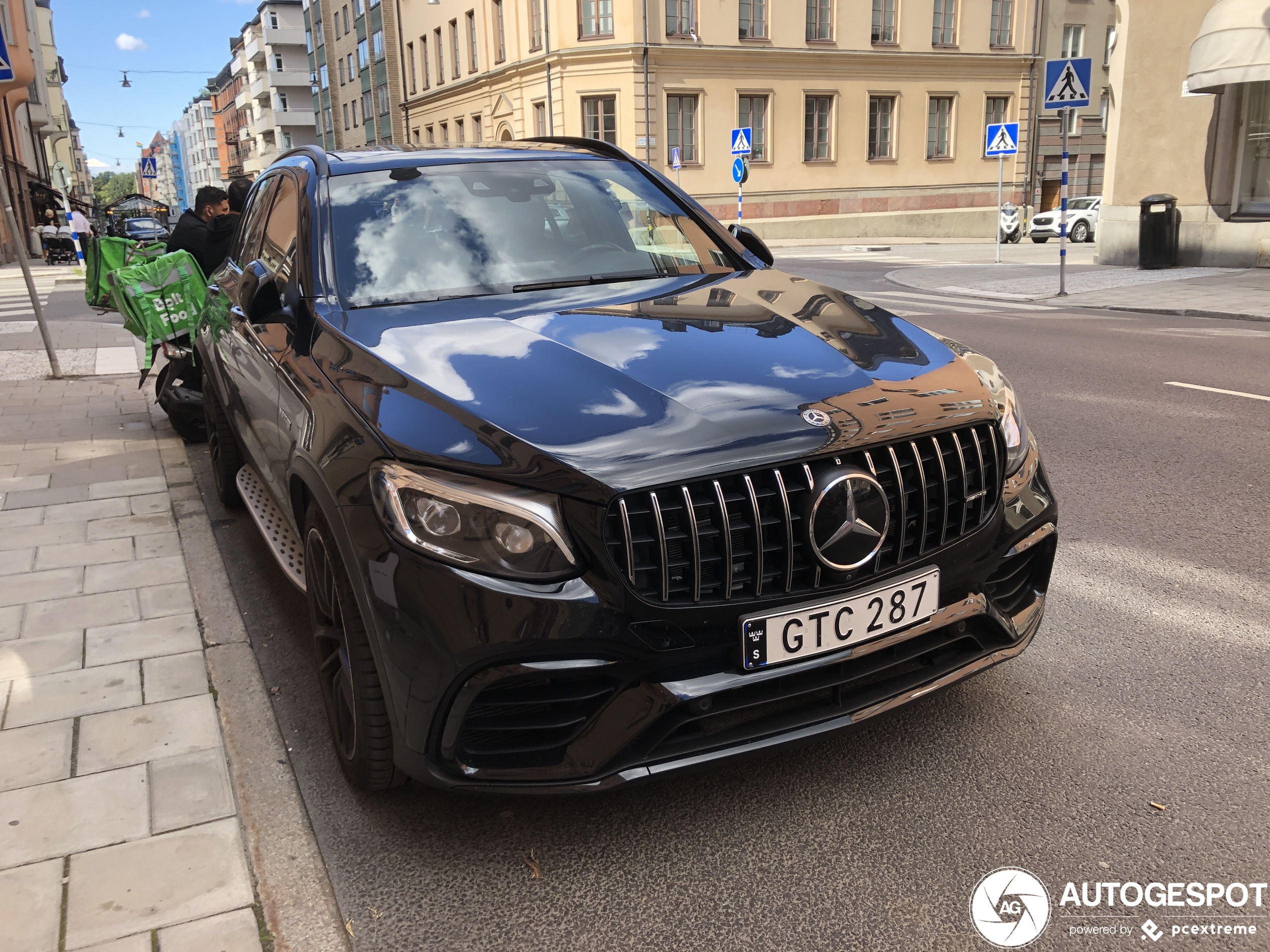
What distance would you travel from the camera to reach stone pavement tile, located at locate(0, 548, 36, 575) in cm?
437

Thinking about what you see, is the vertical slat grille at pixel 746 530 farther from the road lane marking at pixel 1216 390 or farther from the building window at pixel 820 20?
the building window at pixel 820 20

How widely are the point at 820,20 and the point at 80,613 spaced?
3862 centimetres

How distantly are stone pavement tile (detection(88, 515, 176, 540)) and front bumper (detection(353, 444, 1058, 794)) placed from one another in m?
3.13

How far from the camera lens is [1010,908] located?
7.32 feet

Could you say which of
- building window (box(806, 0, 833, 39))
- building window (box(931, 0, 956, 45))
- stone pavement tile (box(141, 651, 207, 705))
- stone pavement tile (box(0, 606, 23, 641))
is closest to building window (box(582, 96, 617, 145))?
building window (box(806, 0, 833, 39))

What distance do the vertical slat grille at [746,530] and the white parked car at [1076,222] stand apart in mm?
31333

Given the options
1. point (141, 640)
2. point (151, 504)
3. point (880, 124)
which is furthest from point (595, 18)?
point (141, 640)

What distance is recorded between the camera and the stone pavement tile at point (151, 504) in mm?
5223

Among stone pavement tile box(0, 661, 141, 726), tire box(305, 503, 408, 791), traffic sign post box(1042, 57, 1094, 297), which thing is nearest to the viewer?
tire box(305, 503, 408, 791)

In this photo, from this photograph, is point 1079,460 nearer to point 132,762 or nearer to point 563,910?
point 563,910

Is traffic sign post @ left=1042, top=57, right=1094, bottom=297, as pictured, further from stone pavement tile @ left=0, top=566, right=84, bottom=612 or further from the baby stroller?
the baby stroller

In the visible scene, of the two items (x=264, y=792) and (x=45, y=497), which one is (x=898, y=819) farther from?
(x=45, y=497)

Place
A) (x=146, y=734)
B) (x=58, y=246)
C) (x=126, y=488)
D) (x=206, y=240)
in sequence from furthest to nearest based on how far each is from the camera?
(x=58, y=246), (x=206, y=240), (x=126, y=488), (x=146, y=734)

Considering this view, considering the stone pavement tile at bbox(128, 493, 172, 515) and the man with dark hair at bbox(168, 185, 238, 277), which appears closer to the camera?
the stone pavement tile at bbox(128, 493, 172, 515)
